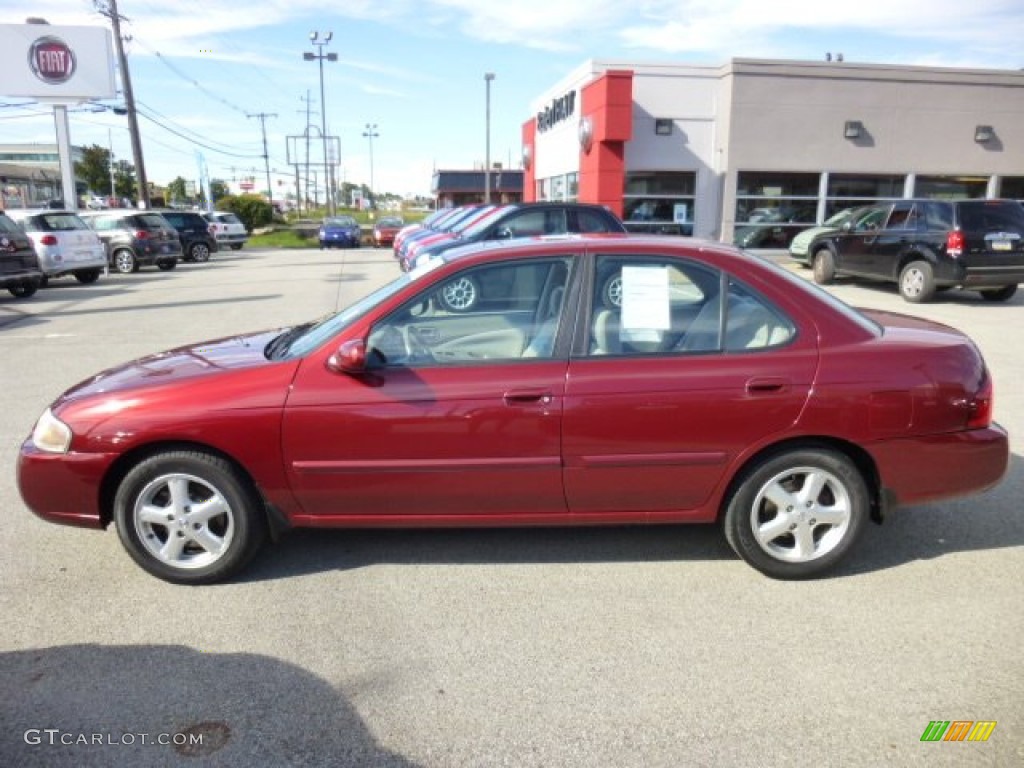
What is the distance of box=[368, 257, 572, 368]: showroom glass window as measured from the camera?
3.73 metres

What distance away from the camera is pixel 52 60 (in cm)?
2964

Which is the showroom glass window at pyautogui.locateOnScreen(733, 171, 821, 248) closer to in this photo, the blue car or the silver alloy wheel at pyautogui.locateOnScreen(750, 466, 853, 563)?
the blue car

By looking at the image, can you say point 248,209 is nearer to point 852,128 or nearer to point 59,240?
point 59,240

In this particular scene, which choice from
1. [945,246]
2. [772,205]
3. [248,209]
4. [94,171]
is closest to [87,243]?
[945,246]

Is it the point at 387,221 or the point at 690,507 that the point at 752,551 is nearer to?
the point at 690,507

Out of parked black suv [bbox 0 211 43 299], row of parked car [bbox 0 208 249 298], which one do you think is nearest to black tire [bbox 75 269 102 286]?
row of parked car [bbox 0 208 249 298]

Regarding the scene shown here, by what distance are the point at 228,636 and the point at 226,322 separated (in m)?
9.55

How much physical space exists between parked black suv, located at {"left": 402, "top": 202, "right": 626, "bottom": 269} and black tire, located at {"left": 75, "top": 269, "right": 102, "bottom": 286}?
9.82 m

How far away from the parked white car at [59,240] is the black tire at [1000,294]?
1776 cm

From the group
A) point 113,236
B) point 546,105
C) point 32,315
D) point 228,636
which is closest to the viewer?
point 228,636

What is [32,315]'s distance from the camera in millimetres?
13094

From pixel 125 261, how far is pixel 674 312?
838 inches

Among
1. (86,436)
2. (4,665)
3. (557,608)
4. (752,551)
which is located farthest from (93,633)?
(752,551)

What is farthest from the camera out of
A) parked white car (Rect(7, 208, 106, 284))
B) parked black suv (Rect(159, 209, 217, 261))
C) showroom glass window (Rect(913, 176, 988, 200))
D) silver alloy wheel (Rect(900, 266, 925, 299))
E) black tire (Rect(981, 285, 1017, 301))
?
parked black suv (Rect(159, 209, 217, 261))
